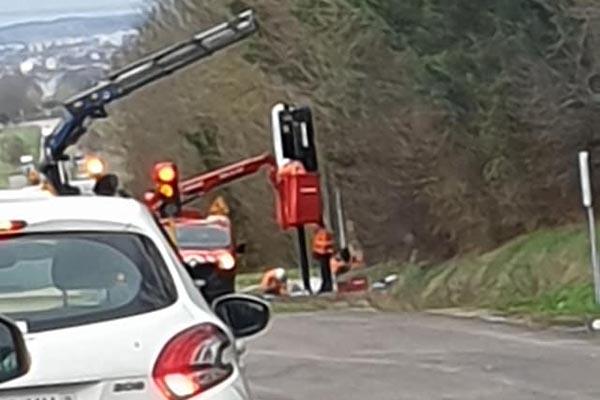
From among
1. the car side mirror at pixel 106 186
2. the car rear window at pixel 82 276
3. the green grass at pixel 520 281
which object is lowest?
the green grass at pixel 520 281

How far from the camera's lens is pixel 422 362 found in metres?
19.8

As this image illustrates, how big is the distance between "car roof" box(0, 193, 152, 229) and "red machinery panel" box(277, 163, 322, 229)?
22.5 meters

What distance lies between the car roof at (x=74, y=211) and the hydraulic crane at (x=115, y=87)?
58.8 feet

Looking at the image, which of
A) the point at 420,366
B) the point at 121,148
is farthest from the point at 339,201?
the point at 420,366

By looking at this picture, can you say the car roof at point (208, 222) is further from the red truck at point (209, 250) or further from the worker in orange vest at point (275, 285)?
the worker in orange vest at point (275, 285)

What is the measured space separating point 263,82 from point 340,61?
6691mm

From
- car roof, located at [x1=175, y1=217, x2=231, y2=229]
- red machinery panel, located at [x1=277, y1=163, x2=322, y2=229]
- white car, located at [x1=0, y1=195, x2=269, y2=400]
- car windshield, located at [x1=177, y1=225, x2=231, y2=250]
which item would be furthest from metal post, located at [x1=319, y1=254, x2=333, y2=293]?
white car, located at [x1=0, y1=195, x2=269, y2=400]

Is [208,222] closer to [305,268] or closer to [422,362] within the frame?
[305,268]

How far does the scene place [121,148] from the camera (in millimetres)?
54281

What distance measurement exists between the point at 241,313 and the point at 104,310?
1705 millimetres

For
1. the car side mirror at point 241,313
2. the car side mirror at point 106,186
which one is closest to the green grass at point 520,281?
the car side mirror at point 106,186

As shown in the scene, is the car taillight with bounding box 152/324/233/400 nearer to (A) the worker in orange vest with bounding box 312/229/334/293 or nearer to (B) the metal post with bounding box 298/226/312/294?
(B) the metal post with bounding box 298/226/312/294

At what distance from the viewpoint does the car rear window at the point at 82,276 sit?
738cm

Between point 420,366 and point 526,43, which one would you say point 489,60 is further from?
point 420,366
